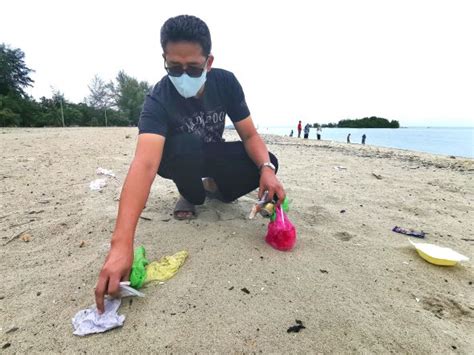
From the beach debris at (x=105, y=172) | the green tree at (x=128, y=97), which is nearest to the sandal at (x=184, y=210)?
the beach debris at (x=105, y=172)

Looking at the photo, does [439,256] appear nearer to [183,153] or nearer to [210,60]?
[183,153]

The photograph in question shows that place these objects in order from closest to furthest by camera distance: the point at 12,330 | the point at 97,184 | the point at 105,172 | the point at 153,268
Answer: the point at 12,330 → the point at 153,268 → the point at 97,184 → the point at 105,172

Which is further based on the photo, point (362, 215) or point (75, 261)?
point (362, 215)

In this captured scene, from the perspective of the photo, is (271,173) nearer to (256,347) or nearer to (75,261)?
(256,347)

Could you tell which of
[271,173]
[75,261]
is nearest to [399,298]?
[271,173]

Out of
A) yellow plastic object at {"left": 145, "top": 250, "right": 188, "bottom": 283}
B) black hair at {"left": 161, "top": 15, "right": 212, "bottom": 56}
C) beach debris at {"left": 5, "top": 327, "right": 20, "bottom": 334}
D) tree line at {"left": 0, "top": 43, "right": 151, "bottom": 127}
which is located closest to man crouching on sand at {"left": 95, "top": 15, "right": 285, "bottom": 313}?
black hair at {"left": 161, "top": 15, "right": 212, "bottom": 56}

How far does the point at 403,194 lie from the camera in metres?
3.22

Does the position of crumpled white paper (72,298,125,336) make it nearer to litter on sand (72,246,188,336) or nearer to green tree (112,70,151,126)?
litter on sand (72,246,188,336)

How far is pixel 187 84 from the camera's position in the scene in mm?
1831

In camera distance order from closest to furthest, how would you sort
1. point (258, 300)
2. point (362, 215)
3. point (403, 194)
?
1. point (258, 300)
2. point (362, 215)
3. point (403, 194)

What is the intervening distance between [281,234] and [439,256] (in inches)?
35.6

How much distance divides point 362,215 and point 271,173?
106 cm

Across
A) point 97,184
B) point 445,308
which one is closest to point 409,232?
point 445,308

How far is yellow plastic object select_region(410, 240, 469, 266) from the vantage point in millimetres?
1626
